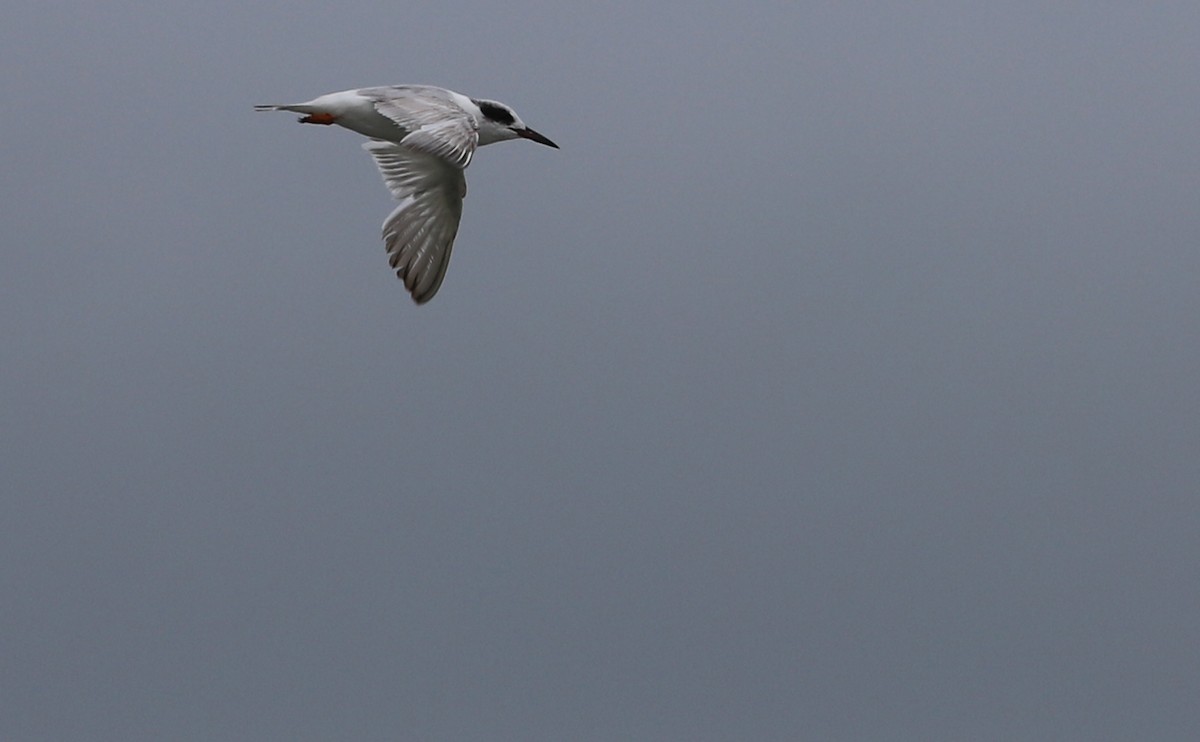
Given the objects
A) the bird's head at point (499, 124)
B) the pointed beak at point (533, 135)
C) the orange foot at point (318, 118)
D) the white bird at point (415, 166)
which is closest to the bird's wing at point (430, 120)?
the white bird at point (415, 166)

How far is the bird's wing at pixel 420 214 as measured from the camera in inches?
960

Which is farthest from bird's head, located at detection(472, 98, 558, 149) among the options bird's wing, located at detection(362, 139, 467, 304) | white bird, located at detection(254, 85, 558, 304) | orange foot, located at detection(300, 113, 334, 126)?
orange foot, located at detection(300, 113, 334, 126)

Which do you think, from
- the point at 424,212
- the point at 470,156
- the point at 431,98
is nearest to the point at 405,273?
the point at 424,212

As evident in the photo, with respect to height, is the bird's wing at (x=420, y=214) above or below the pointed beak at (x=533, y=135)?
below

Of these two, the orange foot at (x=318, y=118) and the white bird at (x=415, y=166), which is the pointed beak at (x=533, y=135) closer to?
the white bird at (x=415, y=166)

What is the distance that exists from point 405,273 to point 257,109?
3359 millimetres

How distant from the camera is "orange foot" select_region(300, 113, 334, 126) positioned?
2314 centimetres

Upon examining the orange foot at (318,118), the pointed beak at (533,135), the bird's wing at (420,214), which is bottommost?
the bird's wing at (420,214)

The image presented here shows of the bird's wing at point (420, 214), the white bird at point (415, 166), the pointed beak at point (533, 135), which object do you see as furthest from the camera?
the pointed beak at point (533, 135)

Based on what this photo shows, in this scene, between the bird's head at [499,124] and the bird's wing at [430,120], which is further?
the bird's head at [499,124]

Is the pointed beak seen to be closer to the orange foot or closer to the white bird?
the white bird

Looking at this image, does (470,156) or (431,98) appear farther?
(431,98)

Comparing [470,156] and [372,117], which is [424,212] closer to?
[372,117]

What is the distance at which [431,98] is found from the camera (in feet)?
74.9
